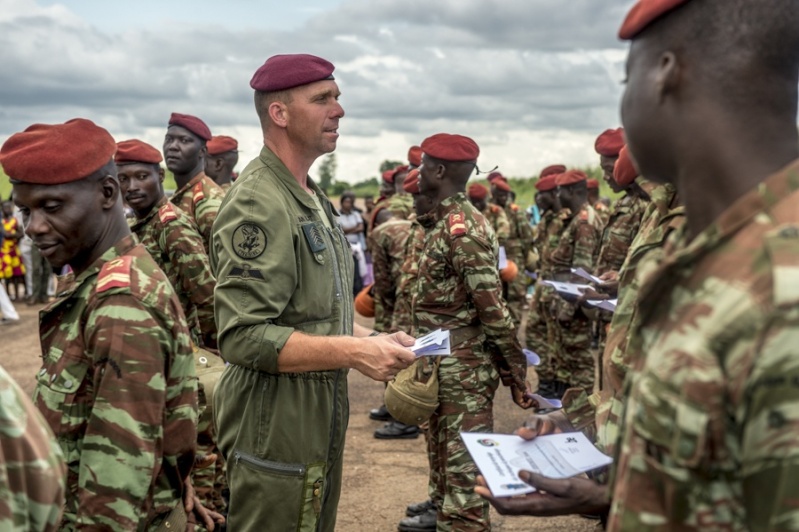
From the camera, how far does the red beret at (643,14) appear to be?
4.43ft

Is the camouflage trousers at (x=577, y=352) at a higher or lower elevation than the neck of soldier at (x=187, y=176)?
lower

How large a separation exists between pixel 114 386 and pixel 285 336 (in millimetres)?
807

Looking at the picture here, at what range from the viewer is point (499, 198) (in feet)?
46.5

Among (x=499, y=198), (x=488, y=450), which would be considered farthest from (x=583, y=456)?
(x=499, y=198)

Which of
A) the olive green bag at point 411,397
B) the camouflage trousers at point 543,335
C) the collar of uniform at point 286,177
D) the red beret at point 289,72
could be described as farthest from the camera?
the camouflage trousers at point 543,335

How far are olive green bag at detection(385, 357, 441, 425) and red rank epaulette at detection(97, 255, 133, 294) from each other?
2.32m

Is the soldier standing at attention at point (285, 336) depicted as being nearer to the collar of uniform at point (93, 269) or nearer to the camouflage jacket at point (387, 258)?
the collar of uniform at point (93, 269)

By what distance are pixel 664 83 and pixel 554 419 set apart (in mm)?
1216

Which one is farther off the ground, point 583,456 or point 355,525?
point 583,456

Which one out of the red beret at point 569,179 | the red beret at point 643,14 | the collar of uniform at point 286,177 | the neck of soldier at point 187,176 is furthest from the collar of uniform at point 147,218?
the red beret at point 569,179

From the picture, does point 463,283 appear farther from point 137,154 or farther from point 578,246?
point 578,246

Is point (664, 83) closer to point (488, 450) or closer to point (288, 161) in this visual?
point (488, 450)

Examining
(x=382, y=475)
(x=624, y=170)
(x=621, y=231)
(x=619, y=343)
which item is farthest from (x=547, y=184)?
(x=619, y=343)

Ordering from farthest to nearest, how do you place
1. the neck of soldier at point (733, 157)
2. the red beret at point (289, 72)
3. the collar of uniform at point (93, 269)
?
the red beret at point (289, 72)
the collar of uniform at point (93, 269)
the neck of soldier at point (733, 157)
